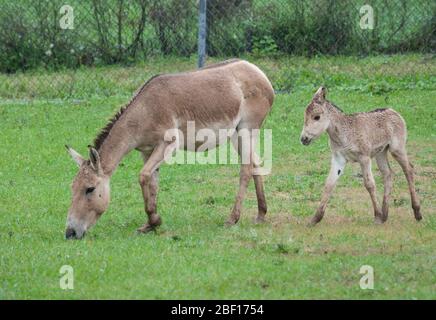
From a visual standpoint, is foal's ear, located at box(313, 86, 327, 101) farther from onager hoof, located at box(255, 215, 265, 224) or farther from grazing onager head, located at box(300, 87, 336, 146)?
onager hoof, located at box(255, 215, 265, 224)

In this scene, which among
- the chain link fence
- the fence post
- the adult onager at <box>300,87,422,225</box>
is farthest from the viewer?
the chain link fence

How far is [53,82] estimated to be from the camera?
1720cm

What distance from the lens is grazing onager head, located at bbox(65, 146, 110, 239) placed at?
1010 centimetres

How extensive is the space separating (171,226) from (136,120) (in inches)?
43.0

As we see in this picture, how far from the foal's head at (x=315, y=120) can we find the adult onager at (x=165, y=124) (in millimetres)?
712

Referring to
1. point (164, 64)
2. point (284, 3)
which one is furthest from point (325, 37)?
point (164, 64)

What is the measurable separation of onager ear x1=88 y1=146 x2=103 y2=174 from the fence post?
237 inches

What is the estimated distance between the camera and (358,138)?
10.5 metres

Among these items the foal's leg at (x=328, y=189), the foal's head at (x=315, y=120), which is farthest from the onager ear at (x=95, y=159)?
the foal's leg at (x=328, y=189)

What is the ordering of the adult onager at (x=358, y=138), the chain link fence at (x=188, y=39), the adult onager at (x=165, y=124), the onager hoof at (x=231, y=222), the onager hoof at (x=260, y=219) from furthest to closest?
1. the chain link fence at (x=188, y=39)
2. the onager hoof at (x=260, y=219)
3. the onager hoof at (x=231, y=222)
4. the adult onager at (x=358, y=138)
5. the adult onager at (x=165, y=124)

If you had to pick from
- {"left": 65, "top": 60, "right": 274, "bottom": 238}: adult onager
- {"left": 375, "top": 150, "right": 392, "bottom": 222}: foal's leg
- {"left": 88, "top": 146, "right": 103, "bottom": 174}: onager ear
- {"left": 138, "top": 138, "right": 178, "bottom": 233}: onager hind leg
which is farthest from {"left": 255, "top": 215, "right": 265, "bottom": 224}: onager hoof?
{"left": 88, "top": 146, "right": 103, "bottom": 174}: onager ear

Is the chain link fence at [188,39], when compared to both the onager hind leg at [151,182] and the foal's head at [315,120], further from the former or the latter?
the onager hind leg at [151,182]

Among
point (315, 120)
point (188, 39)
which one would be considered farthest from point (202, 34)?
point (315, 120)

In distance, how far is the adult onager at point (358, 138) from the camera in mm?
10539
